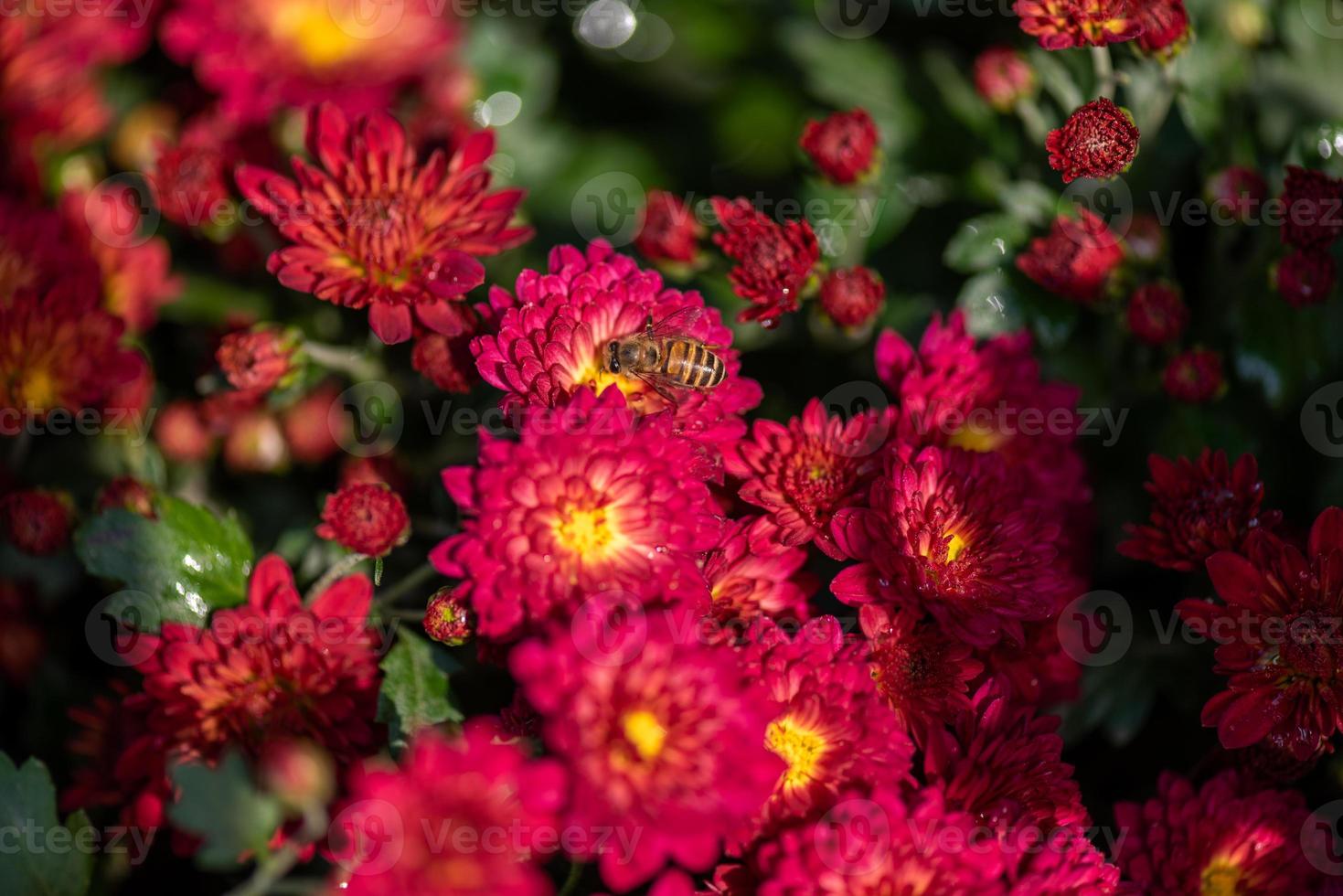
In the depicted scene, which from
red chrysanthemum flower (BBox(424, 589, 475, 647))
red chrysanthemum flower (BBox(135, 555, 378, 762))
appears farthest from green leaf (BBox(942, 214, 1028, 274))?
red chrysanthemum flower (BBox(135, 555, 378, 762))

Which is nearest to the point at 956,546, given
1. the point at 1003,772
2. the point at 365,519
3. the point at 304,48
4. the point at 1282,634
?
the point at 1003,772

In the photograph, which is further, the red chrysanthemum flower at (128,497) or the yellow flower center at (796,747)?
the red chrysanthemum flower at (128,497)

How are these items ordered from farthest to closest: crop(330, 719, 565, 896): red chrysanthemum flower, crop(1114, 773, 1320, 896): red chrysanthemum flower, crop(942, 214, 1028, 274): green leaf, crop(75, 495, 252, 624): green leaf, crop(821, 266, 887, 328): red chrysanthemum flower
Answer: crop(942, 214, 1028, 274): green leaf, crop(821, 266, 887, 328): red chrysanthemum flower, crop(75, 495, 252, 624): green leaf, crop(1114, 773, 1320, 896): red chrysanthemum flower, crop(330, 719, 565, 896): red chrysanthemum flower

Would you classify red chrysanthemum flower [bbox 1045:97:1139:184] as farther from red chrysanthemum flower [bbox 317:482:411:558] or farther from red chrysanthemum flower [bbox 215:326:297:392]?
red chrysanthemum flower [bbox 215:326:297:392]

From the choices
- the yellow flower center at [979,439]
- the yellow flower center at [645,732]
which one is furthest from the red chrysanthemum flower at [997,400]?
the yellow flower center at [645,732]

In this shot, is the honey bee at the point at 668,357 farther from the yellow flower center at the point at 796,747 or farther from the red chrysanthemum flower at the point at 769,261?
the yellow flower center at the point at 796,747

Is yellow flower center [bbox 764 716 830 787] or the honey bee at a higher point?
the honey bee
